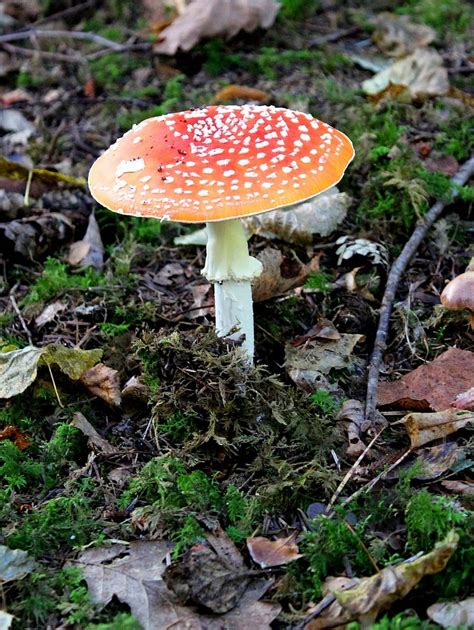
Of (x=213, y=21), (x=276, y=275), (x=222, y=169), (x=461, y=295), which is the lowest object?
(x=276, y=275)

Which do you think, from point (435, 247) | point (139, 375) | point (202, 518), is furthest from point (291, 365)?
point (435, 247)

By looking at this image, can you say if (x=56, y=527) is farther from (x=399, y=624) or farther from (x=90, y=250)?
(x=90, y=250)

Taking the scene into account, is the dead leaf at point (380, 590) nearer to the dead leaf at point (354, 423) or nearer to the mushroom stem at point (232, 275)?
the dead leaf at point (354, 423)

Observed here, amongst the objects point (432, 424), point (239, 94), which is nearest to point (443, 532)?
point (432, 424)

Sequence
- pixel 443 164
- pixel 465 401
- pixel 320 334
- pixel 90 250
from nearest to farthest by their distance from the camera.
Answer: pixel 465 401 < pixel 320 334 < pixel 90 250 < pixel 443 164

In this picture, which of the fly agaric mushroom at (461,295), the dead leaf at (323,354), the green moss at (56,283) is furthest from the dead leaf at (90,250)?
the fly agaric mushroom at (461,295)

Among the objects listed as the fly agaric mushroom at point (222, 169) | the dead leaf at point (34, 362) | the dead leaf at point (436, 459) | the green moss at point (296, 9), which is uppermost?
the fly agaric mushroom at point (222, 169)

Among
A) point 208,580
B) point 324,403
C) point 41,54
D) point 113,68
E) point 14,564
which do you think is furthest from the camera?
point 41,54

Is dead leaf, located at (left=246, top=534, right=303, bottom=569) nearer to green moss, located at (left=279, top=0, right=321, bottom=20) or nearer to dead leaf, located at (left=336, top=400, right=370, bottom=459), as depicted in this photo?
dead leaf, located at (left=336, top=400, right=370, bottom=459)
